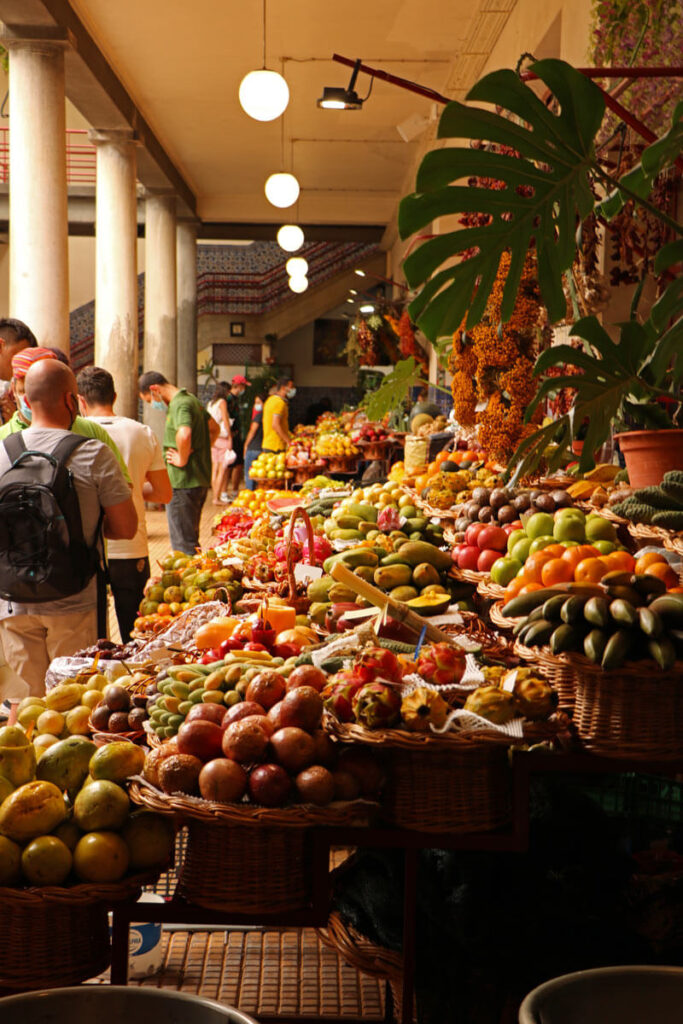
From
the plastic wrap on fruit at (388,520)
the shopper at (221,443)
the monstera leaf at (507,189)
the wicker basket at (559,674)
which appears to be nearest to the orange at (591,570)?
the wicker basket at (559,674)

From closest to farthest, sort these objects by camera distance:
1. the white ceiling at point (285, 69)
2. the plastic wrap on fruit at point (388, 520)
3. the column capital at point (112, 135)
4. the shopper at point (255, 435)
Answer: the plastic wrap on fruit at point (388, 520) → the white ceiling at point (285, 69) → the column capital at point (112, 135) → the shopper at point (255, 435)

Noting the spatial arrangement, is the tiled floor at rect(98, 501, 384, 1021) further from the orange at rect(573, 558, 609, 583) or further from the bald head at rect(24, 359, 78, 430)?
the bald head at rect(24, 359, 78, 430)

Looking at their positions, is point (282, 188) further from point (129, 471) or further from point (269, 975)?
point (269, 975)

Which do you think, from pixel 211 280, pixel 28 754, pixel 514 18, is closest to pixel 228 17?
pixel 514 18

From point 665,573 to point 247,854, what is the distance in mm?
1304

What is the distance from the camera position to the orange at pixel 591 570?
8.84 ft

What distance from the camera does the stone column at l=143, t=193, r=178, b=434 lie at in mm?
15180

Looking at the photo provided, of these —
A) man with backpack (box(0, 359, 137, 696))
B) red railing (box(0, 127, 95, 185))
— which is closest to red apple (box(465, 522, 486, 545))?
man with backpack (box(0, 359, 137, 696))

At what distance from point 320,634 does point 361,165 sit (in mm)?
13349

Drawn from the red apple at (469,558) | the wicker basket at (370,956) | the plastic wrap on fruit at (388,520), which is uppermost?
the plastic wrap on fruit at (388,520)

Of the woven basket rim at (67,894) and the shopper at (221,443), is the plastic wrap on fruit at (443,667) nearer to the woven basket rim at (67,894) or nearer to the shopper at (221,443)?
the woven basket rim at (67,894)

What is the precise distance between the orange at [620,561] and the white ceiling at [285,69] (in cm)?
673

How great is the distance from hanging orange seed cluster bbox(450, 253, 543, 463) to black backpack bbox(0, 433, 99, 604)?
173cm

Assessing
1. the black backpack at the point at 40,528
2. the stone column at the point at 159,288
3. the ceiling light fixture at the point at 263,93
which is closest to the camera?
the black backpack at the point at 40,528
